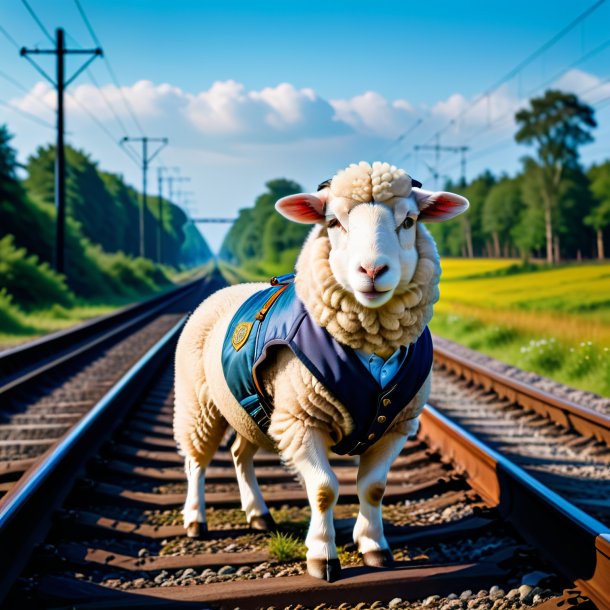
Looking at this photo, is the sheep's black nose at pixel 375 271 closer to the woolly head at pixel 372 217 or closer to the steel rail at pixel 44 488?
the woolly head at pixel 372 217

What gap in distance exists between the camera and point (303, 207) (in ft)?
9.77

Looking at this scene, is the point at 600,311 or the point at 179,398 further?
the point at 600,311

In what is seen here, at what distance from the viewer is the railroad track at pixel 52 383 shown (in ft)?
19.6

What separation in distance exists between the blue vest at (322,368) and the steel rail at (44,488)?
1.17 metres

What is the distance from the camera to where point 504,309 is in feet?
57.6

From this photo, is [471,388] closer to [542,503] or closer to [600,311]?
[542,503]

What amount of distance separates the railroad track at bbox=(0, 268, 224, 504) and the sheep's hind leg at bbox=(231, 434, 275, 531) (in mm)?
1310

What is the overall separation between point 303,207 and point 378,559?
1.55 m

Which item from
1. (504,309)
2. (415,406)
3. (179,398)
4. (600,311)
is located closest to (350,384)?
(415,406)

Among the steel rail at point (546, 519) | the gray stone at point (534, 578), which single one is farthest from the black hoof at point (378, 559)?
the steel rail at point (546, 519)

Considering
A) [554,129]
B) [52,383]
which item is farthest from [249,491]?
[554,129]

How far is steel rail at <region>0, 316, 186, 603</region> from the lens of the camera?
3.24 metres

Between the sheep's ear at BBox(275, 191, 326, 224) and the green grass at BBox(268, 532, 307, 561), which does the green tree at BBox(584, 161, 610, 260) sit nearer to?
the green grass at BBox(268, 532, 307, 561)

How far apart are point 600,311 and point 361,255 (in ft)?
44.7
